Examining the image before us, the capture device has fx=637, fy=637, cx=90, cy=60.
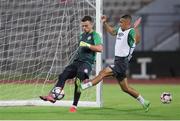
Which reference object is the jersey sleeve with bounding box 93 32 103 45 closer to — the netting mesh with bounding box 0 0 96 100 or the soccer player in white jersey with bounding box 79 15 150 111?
the soccer player in white jersey with bounding box 79 15 150 111

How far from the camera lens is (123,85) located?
1090cm

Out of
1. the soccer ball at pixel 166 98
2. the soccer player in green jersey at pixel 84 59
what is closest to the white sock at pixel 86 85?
the soccer player in green jersey at pixel 84 59

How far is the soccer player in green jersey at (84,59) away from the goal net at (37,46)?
1.07 meters

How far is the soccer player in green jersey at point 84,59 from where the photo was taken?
10.5m

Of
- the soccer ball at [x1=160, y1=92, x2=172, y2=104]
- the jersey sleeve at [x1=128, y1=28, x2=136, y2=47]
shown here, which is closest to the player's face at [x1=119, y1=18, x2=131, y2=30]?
the jersey sleeve at [x1=128, y1=28, x2=136, y2=47]

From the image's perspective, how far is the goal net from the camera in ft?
41.0

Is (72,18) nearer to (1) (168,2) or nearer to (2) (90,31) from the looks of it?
(2) (90,31)

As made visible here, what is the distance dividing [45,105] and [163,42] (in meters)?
16.1

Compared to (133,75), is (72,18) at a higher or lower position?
higher

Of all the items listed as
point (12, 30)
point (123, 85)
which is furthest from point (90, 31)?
point (12, 30)

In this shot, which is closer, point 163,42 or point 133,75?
point 133,75

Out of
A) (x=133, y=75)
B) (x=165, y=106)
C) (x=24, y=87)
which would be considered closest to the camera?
(x=165, y=106)

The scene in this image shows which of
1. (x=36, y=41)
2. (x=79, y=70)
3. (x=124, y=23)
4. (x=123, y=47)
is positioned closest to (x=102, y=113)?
(x=79, y=70)

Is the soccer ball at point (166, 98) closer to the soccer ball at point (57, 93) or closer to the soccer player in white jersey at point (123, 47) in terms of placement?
the soccer player in white jersey at point (123, 47)
